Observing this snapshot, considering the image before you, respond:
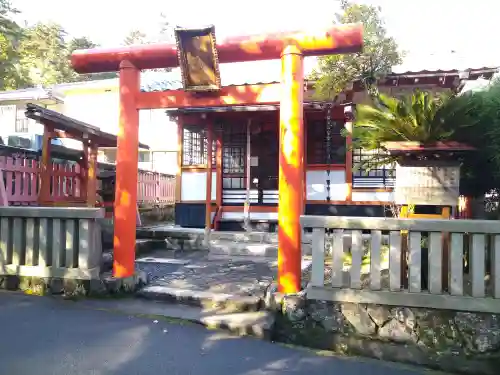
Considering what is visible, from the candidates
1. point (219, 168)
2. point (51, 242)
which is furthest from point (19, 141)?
point (51, 242)

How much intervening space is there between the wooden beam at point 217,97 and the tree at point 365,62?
7.76 ft

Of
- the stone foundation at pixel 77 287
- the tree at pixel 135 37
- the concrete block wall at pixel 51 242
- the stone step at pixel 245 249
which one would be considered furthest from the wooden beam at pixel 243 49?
the tree at pixel 135 37

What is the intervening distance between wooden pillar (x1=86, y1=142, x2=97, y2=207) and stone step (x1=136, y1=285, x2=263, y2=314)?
15.4 feet


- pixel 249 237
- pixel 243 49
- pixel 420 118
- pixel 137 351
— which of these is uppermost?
pixel 243 49

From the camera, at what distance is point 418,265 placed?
3932 mm

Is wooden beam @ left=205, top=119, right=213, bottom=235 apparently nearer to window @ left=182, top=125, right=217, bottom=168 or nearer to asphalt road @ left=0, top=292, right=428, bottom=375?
window @ left=182, top=125, right=217, bottom=168

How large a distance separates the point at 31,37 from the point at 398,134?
34.3 m

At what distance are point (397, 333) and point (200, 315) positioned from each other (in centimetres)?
213

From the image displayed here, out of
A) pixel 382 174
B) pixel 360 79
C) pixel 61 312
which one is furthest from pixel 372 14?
pixel 61 312

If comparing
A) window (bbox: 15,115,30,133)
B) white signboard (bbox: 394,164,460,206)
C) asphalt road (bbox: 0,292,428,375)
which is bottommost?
asphalt road (bbox: 0,292,428,375)

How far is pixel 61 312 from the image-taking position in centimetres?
441

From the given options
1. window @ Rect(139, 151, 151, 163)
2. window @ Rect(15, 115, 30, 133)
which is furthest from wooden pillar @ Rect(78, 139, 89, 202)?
window @ Rect(139, 151, 151, 163)

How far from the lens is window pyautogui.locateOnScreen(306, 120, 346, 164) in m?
9.53

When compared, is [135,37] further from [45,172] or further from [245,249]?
[245,249]
